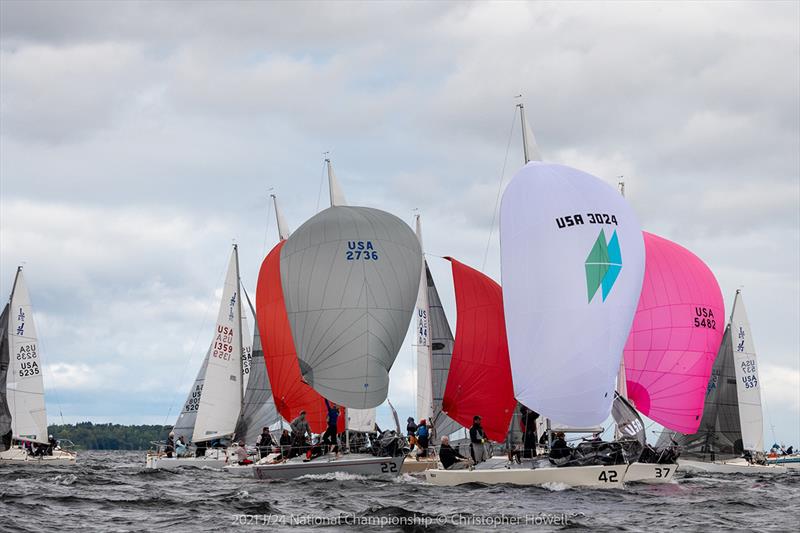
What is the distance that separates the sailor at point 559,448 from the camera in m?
23.2

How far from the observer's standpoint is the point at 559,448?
2330 cm

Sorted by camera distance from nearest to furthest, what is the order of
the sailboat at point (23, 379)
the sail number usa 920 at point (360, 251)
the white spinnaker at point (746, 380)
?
1. the sail number usa 920 at point (360, 251)
2. the white spinnaker at point (746, 380)
3. the sailboat at point (23, 379)

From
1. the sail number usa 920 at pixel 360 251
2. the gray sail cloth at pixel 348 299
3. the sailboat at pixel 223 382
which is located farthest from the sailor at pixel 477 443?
the sailboat at pixel 223 382

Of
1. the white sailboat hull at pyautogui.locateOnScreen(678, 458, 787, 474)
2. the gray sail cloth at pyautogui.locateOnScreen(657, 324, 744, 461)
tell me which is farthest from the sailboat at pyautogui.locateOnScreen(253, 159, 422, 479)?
the gray sail cloth at pyautogui.locateOnScreen(657, 324, 744, 461)

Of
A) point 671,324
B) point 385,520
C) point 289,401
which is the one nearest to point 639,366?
point 671,324

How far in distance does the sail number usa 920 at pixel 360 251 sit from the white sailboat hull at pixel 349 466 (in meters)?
5.06

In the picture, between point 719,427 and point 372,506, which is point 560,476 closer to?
point 372,506

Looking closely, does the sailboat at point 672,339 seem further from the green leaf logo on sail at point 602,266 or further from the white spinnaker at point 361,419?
the white spinnaker at point 361,419

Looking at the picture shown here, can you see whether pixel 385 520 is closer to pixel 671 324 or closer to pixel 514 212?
pixel 514 212

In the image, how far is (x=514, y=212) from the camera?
979 inches

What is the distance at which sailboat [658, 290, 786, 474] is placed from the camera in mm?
38844

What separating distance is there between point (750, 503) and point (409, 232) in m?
11.5

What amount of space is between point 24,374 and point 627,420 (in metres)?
26.3

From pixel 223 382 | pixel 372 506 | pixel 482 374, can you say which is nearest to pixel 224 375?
pixel 223 382
